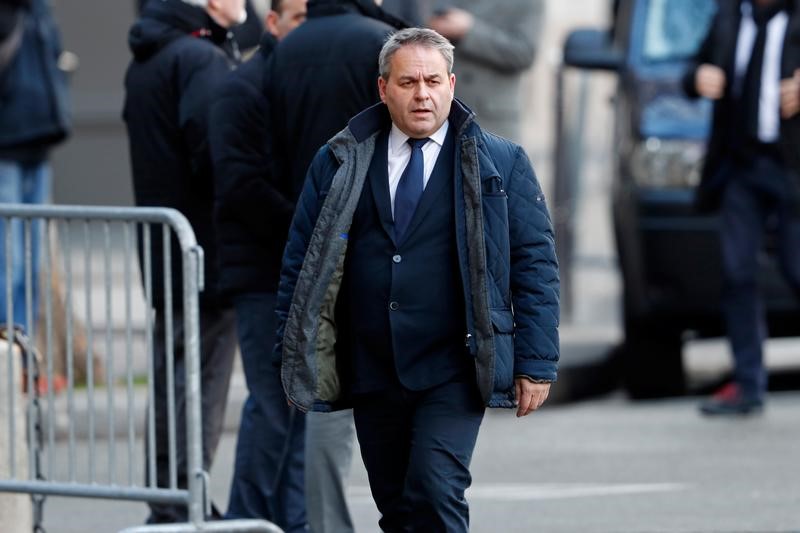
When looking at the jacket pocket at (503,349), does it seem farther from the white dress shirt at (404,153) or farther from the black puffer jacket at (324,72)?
the black puffer jacket at (324,72)

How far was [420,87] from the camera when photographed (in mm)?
5863

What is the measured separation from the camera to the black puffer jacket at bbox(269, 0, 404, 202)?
22.9ft

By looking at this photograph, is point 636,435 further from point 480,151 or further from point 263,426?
point 480,151

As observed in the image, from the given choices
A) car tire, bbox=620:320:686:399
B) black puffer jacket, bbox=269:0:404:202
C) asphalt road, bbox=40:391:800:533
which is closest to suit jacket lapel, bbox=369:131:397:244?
black puffer jacket, bbox=269:0:404:202

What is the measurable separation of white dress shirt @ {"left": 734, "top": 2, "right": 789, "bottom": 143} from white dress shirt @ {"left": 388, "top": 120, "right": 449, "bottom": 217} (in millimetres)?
4609

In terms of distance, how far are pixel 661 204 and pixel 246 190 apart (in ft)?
13.2

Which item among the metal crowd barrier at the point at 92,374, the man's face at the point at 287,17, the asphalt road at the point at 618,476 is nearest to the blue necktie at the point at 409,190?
the metal crowd barrier at the point at 92,374

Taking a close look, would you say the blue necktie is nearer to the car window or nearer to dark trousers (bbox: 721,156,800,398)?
dark trousers (bbox: 721,156,800,398)

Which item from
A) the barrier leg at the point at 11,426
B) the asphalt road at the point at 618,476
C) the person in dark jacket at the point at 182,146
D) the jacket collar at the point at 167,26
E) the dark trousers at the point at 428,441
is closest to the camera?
the dark trousers at the point at 428,441

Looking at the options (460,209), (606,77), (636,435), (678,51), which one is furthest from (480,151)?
(606,77)

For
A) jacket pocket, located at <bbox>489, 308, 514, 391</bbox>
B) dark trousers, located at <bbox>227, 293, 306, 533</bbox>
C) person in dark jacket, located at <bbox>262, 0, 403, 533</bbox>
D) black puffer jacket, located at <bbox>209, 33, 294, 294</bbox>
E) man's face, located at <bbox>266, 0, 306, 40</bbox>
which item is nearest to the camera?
jacket pocket, located at <bbox>489, 308, 514, 391</bbox>

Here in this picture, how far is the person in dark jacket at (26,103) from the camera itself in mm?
10531

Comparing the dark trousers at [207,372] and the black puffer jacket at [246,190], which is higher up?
the black puffer jacket at [246,190]

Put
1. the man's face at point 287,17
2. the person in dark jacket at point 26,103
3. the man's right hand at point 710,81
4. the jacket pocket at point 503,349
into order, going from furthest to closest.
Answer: the person in dark jacket at point 26,103 → the man's right hand at point 710,81 → the man's face at point 287,17 → the jacket pocket at point 503,349
